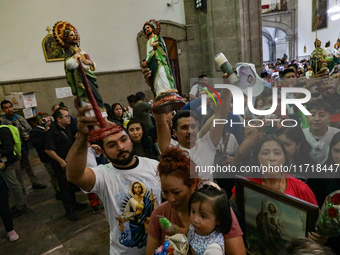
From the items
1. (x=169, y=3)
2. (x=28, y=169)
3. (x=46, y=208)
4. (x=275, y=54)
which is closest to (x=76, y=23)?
(x=169, y=3)

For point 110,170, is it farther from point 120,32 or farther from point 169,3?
point 169,3

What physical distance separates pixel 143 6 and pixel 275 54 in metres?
22.5

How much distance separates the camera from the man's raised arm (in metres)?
1.20

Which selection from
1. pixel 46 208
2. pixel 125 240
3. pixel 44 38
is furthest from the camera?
pixel 44 38

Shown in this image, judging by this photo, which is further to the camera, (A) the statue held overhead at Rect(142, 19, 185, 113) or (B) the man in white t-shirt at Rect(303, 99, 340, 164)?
(B) the man in white t-shirt at Rect(303, 99, 340, 164)

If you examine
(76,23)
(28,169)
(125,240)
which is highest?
(76,23)

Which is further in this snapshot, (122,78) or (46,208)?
(122,78)

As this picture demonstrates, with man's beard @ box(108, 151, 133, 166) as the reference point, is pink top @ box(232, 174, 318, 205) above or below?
below

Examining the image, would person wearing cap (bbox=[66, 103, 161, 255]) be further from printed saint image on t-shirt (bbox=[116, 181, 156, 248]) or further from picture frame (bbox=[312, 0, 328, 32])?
picture frame (bbox=[312, 0, 328, 32])

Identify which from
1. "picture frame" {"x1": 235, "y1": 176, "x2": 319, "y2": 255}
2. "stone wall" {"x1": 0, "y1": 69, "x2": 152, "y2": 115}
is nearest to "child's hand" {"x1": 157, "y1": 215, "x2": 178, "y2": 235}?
"picture frame" {"x1": 235, "y1": 176, "x2": 319, "y2": 255}

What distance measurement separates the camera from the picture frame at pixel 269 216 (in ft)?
3.66

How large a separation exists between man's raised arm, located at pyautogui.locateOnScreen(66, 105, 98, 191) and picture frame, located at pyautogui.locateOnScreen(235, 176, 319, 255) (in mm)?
927

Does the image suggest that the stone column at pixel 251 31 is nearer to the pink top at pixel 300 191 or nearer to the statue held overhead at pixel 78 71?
the pink top at pixel 300 191

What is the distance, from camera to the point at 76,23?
7246 millimetres
